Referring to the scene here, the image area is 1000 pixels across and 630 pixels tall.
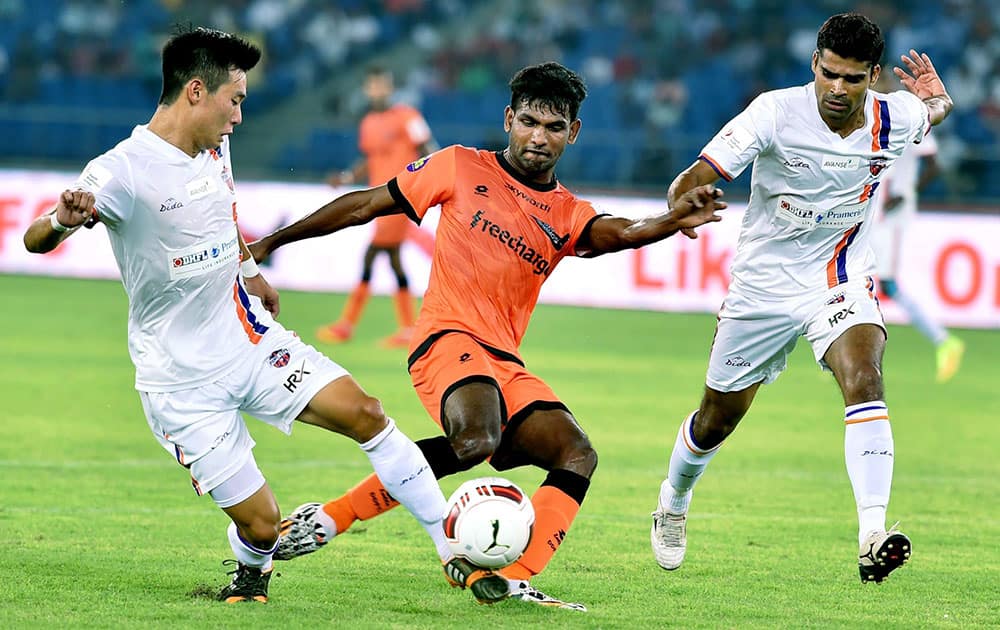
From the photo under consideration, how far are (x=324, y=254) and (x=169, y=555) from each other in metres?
12.7

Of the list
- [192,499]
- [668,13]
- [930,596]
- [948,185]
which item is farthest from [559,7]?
[930,596]

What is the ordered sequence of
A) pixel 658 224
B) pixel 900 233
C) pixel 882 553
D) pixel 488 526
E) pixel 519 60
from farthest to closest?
1. pixel 519 60
2. pixel 900 233
3. pixel 658 224
4. pixel 882 553
5. pixel 488 526

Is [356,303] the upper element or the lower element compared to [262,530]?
upper

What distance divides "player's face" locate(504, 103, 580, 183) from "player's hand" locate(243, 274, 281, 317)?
1179 mm

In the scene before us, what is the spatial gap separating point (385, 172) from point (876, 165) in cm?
989

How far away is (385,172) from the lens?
1573cm

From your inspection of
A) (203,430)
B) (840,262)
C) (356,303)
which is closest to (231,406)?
(203,430)

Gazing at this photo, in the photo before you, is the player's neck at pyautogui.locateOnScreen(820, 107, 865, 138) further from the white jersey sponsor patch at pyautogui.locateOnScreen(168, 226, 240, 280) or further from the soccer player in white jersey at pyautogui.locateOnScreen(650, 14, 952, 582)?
the white jersey sponsor patch at pyautogui.locateOnScreen(168, 226, 240, 280)

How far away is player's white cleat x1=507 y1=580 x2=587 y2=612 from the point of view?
5391 mm

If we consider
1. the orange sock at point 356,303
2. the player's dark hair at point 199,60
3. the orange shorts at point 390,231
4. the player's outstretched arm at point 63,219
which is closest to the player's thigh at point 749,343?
the player's dark hair at point 199,60

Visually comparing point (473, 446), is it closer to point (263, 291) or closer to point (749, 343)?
point (263, 291)

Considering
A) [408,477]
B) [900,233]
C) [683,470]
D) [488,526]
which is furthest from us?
[900,233]

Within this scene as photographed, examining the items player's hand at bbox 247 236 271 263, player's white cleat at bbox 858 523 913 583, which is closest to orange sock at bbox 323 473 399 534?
player's hand at bbox 247 236 271 263

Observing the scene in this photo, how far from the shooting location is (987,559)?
6.67 metres
